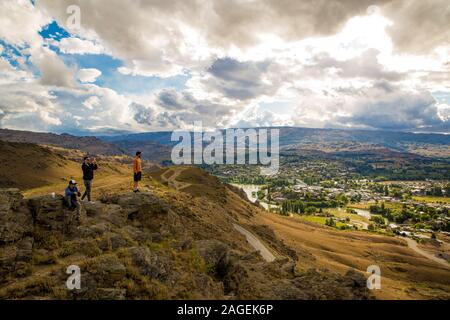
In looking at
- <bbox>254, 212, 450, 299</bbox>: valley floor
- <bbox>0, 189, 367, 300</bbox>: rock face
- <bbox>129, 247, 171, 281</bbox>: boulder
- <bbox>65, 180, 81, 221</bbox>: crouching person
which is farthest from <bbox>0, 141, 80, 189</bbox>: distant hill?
<bbox>129, 247, 171, 281</bbox>: boulder

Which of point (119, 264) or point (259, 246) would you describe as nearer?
point (119, 264)

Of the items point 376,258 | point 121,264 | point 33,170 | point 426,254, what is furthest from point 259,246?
point 33,170

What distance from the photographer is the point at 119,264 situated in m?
13.2

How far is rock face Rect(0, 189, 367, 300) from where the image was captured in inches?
477

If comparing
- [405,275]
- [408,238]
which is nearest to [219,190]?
[405,275]

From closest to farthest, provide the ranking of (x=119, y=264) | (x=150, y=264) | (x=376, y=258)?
(x=119, y=264) < (x=150, y=264) < (x=376, y=258)

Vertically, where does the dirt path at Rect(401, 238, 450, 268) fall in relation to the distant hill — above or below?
below

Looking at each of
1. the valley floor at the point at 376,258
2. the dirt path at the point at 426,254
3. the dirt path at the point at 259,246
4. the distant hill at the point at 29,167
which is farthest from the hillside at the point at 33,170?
the dirt path at the point at 426,254

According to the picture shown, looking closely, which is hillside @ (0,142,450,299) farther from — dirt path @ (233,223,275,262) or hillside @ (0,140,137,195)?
Answer: hillside @ (0,140,137,195)

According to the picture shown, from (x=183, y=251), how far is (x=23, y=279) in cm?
842

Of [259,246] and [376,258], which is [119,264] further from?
[376,258]

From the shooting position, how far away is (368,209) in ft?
626
